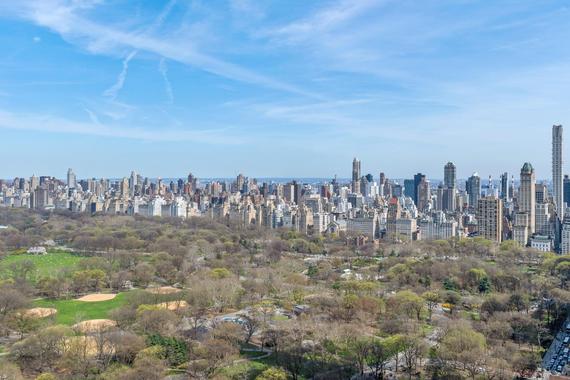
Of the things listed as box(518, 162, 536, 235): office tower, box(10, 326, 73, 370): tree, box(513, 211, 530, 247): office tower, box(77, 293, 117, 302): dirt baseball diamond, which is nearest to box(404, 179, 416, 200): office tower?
box(518, 162, 536, 235): office tower

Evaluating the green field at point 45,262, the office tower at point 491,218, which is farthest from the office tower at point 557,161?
the green field at point 45,262

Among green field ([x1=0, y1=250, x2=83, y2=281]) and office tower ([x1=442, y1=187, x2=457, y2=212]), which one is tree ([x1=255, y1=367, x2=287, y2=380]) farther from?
office tower ([x1=442, y1=187, x2=457, y2=212])

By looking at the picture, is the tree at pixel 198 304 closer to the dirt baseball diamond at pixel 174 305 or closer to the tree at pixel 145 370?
the dirt baseball diamond at pixel 174 305

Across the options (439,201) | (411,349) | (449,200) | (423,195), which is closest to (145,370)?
(411,349)

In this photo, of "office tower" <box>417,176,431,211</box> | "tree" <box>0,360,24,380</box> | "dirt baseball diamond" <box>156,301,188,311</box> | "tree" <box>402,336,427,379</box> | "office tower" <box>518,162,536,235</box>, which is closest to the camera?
"tree" <box>0,360,24,380</box>

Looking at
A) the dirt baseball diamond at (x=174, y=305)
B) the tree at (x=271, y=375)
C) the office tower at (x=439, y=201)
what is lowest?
the tree at (x=271, y=375)

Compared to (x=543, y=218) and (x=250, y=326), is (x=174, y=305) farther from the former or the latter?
(x=543, y=218)

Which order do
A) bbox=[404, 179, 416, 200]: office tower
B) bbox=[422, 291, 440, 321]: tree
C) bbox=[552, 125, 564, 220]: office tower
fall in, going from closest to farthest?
bbox=[422, 291, 440, 321]: tree < bbox=[552, 125, 564, 220]: office tower < bbox=[404, 179, 416, 200]: office tower
